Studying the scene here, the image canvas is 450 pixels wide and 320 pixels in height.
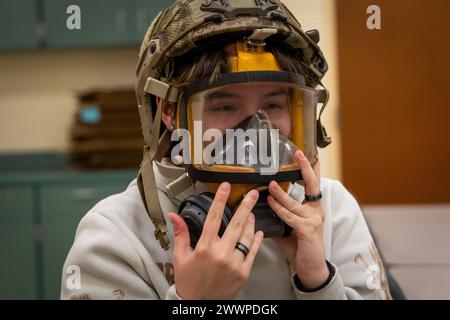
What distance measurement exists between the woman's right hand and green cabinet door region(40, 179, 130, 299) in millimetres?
311

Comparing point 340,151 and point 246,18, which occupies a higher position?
point 246,18

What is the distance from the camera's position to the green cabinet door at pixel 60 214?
1.05 metres

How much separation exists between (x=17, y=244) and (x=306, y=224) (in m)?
0.83

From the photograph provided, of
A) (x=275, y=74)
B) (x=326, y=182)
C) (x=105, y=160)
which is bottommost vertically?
(x=105, y=160)

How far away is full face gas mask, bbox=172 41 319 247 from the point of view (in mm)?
759

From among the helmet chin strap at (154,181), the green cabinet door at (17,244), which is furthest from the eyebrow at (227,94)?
the green cabinet door at (17,244)

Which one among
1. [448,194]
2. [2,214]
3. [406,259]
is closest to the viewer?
[448,194]

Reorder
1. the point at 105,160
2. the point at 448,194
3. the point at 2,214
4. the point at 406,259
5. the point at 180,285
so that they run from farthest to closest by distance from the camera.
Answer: the point at 105,160
the point at 2,214
the point at 406,259
the point at 448,194
the point at 180,285

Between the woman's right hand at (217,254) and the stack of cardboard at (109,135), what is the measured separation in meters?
0.91

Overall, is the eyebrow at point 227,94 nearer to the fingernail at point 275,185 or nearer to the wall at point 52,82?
the fingernail at point 275,185

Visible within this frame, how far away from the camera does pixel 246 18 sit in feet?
2.58

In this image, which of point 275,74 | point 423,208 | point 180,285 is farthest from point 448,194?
point 180,285
